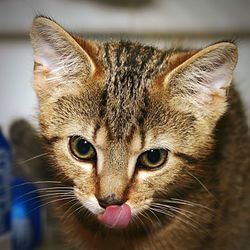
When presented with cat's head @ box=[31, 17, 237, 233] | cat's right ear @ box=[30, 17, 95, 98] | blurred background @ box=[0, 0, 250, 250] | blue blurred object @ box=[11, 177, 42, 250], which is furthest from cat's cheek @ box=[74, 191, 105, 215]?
blurred background @ box=[0, 0, 250, 250]

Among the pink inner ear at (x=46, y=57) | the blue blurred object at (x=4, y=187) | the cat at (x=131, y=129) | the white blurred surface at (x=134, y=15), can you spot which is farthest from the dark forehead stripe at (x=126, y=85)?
the white blurred surface at (x=134, y=15)

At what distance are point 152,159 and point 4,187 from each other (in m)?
0.56

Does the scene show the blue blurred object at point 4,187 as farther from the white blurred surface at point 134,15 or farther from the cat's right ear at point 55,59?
the white blurred surface at point 134,15

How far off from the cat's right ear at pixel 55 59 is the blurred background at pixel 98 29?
20.9 inches

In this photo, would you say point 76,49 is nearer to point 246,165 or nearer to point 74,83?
point 74,83

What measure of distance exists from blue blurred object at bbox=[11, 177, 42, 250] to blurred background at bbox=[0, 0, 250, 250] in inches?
2.1

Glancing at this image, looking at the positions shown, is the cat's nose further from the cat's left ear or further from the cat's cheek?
the cat's left ear

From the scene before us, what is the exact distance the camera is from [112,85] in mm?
1183

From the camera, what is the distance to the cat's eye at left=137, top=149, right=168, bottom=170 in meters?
1.16

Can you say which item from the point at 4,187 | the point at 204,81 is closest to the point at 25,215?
the point at 4,187

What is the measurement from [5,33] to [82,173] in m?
0.82

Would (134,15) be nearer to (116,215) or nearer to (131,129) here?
(131,129)

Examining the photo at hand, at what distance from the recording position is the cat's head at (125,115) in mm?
1136

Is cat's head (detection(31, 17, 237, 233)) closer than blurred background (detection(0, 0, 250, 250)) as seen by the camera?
Yes
